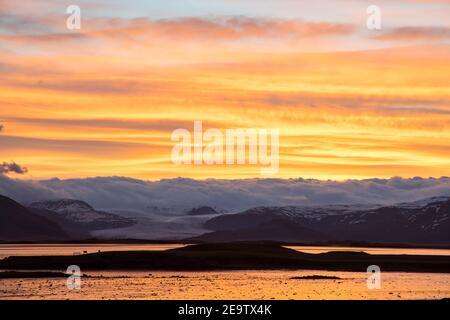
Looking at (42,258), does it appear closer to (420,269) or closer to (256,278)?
(256,278)

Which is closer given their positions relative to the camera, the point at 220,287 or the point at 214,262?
the point at 220,287

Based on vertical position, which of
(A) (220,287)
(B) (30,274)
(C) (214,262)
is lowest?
(C) (214,262)

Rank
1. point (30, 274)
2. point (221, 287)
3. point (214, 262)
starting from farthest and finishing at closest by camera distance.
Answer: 1. point (214, 262)
2. point (30, 274)
3. point (221, 287)

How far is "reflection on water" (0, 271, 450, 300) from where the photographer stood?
3182 inches

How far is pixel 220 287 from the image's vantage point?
9112 cm

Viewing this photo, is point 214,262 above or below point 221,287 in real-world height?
below

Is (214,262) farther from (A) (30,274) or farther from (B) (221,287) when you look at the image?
(B) (221,287)

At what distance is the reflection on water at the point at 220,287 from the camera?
265ft

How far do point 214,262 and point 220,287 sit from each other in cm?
5024

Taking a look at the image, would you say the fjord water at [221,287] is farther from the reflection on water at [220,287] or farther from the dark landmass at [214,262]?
the dark landmass at [214,262]

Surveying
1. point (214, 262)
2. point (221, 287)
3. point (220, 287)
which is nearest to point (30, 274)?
point (220, 287)

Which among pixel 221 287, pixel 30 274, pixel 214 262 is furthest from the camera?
pixel 214 262

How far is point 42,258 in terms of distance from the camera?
445 feet
